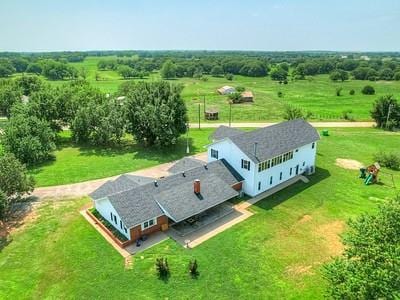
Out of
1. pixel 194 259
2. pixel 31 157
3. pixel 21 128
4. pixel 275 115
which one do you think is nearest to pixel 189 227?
pixel 194 259

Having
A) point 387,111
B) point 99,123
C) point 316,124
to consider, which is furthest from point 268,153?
point 387,111

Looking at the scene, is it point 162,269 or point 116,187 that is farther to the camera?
point 116,187

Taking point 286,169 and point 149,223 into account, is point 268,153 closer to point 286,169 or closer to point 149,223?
point 286,169

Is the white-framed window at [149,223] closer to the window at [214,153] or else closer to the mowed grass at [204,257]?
the mowed grass at [204,257]

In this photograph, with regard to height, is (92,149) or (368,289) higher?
(368,289)

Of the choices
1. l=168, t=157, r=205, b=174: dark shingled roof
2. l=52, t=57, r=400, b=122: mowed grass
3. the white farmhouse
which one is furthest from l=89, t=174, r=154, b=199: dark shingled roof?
l=52, t=57, r=400, b=122: mowed grass

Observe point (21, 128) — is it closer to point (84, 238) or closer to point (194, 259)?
point (84, 238)

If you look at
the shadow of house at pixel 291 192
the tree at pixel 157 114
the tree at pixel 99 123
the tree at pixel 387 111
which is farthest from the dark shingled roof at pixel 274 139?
the tree at pixel 387 111
